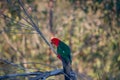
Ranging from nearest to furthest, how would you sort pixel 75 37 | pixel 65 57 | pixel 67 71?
pixel 67 71 → pixel 65 57 → pixel 75 37

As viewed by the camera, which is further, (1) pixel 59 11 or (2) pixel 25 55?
(1) pixel 59 11

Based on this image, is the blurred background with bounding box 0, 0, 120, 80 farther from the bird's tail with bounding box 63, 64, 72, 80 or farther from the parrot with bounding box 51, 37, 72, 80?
the bird's tail with bounding box 63, 64, 72, 80

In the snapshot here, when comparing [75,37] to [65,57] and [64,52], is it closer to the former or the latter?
[64,52]

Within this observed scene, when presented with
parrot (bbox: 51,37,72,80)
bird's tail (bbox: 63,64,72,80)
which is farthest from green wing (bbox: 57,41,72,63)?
bird's tail (bbox: 63,64,72,80)

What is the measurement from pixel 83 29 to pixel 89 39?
1.07 feet

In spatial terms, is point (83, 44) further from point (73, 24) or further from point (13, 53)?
point (13, 53)

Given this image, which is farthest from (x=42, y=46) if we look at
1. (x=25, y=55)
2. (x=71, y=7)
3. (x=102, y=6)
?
(x=102, y=6)

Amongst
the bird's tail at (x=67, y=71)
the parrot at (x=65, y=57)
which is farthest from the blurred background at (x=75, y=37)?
the bird's tail at (x=67, y=71)

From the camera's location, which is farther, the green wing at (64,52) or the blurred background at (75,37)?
the blurred background at (75,37)

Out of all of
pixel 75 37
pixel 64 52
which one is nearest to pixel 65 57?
pixel 64 52

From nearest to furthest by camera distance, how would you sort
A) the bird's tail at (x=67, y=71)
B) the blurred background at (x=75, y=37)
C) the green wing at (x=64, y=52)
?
1. the bird's tail at (x=67, y=71)
2. the green wing at (x=64, y=52)
3. the blurred background at (x=75, y=37)

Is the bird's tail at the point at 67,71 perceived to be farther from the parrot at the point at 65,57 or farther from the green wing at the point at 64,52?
the green wing at the point at 64,52

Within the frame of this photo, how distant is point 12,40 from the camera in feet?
38.4

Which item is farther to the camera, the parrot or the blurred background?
the blurred background
